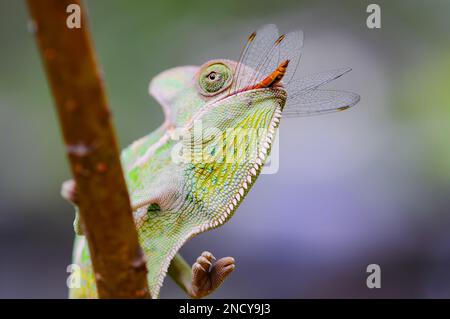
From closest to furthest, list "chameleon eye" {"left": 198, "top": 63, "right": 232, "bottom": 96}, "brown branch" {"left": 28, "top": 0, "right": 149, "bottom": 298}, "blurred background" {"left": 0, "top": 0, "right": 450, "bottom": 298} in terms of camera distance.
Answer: "brown branch" {"left": 28, "top": 0, "right": 149, "bottom": 298} → "chameleon eye" {"left": 198, "top": 63, "right": 232, "bottom": 96} → "blurred background" {"left": 0, "top": 0, "right": 450, "bottom": 298}

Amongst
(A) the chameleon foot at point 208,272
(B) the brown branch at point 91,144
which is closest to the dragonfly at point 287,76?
(A) the chameleon foot at point 208,272

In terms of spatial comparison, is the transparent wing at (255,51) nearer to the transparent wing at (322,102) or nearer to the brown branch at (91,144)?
the transparent wing at (322,102)

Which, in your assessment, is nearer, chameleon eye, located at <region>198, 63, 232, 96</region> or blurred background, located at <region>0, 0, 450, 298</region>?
chameleon eye, located at <region>198, 63, 232, 96</region>

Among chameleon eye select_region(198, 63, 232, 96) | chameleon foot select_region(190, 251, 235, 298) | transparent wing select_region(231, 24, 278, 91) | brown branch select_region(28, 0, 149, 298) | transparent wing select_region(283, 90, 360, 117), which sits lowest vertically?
chameleon foot select_region(190, 251, 235, 298)

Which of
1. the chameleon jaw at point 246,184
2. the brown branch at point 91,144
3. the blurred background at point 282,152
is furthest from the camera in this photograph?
the blurred background at point 282,152

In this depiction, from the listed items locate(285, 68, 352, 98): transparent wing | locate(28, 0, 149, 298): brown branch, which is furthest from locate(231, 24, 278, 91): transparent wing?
locate(28, 0, 149, 298): brown branch

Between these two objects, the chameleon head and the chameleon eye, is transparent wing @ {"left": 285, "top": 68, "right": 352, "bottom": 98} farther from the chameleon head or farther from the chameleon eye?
the chameleon eye
